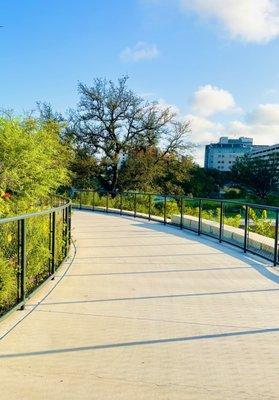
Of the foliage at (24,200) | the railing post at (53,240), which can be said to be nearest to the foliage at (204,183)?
the foliage at (24,200)

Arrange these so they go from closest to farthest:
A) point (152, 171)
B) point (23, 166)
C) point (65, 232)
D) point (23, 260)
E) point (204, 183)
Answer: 1. point (23, 260)
2. point (65, 232)
3. point (23, 166)
4. point (152, 171)
5. point (204, 183)

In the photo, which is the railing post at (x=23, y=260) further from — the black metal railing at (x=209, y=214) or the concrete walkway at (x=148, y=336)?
the black metal railing at (x=209, y=214)

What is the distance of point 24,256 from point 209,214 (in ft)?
46.0

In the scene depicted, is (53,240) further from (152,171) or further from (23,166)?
(152,171)

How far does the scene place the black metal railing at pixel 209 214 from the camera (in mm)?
11373

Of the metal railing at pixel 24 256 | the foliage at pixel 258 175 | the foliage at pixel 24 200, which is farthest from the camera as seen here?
the foliage at pixel 258 175

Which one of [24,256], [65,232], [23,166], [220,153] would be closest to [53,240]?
[24,256]

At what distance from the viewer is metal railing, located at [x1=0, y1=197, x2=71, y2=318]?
225 inches

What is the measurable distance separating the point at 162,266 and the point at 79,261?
1.67 metres

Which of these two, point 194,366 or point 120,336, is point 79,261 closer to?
point 120,336

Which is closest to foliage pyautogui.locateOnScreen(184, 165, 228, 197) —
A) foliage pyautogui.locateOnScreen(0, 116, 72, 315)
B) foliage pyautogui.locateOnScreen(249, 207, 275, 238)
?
foliage pyautogui.locateOnScreen(249, 207, 275, 238)

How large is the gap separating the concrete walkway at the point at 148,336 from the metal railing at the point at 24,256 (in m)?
0.22

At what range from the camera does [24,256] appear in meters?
6.06

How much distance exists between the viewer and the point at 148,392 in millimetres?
3859
